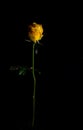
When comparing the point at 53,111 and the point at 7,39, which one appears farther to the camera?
the point at 7,39

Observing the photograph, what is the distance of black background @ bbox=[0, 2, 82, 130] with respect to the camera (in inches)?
64.2

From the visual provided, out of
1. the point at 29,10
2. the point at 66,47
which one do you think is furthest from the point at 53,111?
the point at 29,10

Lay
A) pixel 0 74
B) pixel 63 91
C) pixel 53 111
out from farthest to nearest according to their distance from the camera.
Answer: pixel 0 74
pixel 63 91
pixel 53 111

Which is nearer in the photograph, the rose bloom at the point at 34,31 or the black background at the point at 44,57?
the rose bloom at the point at 34,31

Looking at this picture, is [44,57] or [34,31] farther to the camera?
[44,57]

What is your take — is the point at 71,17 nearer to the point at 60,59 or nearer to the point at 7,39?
the point at 60,59

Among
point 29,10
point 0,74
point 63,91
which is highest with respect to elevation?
point 29,10

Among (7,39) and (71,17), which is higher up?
(71,17)

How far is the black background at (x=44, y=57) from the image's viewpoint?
1.63m

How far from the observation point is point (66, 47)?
172 cm

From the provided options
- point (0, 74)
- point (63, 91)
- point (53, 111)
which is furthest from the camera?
point (0, 74)

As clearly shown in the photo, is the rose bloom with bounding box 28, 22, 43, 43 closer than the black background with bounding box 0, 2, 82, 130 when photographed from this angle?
Yes

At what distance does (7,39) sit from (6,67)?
0.19 m

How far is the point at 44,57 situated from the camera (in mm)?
1759
